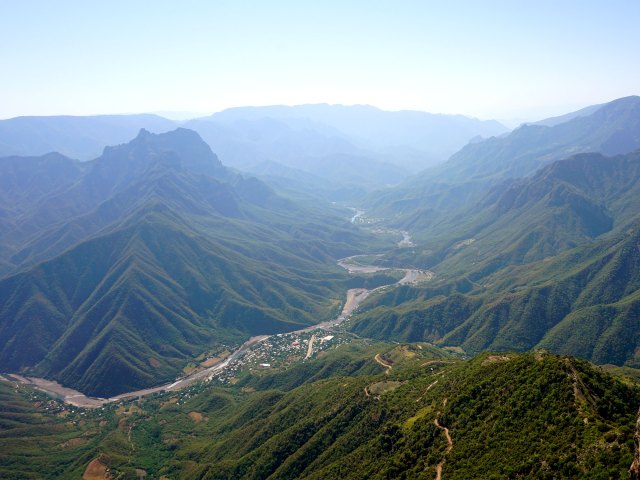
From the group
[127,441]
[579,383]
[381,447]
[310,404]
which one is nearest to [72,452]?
[127,441]

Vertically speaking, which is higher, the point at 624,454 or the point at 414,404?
the point at 624,454

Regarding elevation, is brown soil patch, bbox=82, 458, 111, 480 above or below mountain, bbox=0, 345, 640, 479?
below

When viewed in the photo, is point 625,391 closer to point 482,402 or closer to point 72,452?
point 482,402

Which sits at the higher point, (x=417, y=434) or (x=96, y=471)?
(x=417, y=434)

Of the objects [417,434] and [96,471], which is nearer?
[417,434]
